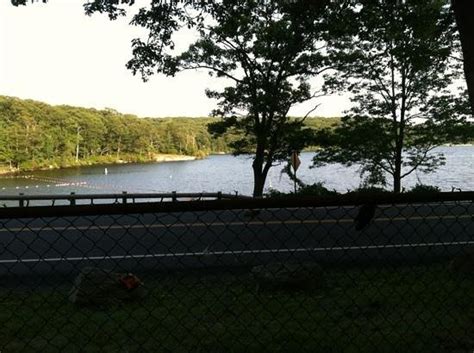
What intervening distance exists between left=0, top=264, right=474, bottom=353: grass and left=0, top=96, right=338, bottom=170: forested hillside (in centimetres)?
8205

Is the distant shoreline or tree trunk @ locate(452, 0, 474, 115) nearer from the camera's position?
tree trunk @ locate(452, 0, 474, 115)

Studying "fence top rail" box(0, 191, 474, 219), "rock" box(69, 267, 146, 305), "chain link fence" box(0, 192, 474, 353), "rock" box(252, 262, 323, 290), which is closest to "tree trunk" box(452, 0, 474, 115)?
"chain link fence" box(0, 192, 474, 353)

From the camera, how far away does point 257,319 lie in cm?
499

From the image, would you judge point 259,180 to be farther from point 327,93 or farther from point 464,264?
point 464,264

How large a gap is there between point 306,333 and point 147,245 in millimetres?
7125

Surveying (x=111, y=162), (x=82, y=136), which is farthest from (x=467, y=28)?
(x=111, y=162)

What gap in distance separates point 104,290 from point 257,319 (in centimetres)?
213

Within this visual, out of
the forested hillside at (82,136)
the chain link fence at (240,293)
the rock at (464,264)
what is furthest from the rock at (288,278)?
the forested hillside at (82,136)

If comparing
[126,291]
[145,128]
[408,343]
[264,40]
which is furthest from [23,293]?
[145,128]

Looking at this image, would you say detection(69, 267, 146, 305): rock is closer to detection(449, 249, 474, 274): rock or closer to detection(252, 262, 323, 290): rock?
Answer: detection(252, 262, 323, 290): rock

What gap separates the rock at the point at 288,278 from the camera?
20.3 feet

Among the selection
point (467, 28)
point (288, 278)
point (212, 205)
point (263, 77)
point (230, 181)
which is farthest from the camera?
point (230, 181)

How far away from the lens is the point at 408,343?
4031mm

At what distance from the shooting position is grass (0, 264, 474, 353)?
418 centimetres
